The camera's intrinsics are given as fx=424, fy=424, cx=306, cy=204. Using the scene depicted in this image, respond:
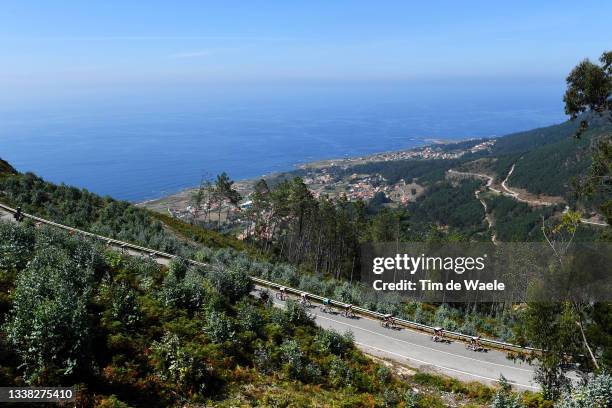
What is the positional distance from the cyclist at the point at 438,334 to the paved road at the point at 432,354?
30 cm

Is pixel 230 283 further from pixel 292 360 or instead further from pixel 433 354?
pixel 433 354

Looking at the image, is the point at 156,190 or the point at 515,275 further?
the point at 156,190

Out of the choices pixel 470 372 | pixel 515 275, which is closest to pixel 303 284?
pixel 470 372

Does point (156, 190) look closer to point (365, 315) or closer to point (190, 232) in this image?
point (190, 232)

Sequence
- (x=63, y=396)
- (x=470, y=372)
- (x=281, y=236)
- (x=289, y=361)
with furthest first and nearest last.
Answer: (x=281, y=236), (x=470, y=372), (x=289, y=361), (x=63, y=396)

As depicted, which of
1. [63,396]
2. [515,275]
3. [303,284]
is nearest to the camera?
[63,396]

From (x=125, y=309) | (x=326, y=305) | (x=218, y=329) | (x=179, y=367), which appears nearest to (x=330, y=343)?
(x=218, y=329)

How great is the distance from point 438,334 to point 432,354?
7.20ft

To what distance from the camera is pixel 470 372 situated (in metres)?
17.7

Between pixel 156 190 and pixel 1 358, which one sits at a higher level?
pixel 156 190

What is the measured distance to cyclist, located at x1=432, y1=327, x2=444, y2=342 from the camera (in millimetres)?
20981

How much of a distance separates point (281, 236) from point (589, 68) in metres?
49.4

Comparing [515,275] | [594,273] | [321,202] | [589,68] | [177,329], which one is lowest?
[515,275]

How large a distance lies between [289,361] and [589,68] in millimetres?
15224
